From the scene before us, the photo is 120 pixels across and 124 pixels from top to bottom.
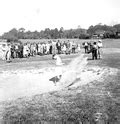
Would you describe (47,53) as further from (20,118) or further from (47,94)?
(20,118)

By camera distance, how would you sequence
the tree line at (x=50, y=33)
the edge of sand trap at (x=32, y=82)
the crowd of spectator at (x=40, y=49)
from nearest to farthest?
the edge of sand trap at (x=32, y=82)
the crowd of spectator at (x=40, y=49)
the tree line at (x=50, y=33)

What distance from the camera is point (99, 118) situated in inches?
326

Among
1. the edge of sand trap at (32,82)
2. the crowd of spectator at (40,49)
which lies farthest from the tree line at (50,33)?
the edge of sand trap at (32,82)

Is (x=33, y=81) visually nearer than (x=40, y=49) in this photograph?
Yes

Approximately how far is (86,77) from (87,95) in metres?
4.66

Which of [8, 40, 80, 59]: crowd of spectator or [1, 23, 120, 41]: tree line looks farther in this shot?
[1, 23, 120, 41]: tree line

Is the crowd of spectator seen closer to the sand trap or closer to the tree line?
the sand trap

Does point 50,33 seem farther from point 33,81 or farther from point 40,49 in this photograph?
point 33,81

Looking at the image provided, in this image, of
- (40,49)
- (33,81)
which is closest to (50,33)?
(40,49)

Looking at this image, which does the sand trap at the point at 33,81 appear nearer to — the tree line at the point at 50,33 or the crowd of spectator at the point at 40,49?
the crowd of spectator at the point at 40,49

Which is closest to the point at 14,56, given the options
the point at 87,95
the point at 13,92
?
the point at 13,92

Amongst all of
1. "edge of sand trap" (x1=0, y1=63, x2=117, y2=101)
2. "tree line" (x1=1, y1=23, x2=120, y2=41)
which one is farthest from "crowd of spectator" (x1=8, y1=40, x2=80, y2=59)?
"tree line" (x1=1, y1=23, x2=120, y2=41)

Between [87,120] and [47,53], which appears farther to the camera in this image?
[47,53]

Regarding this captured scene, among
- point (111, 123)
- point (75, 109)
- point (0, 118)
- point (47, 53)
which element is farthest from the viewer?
point (47, 53)
